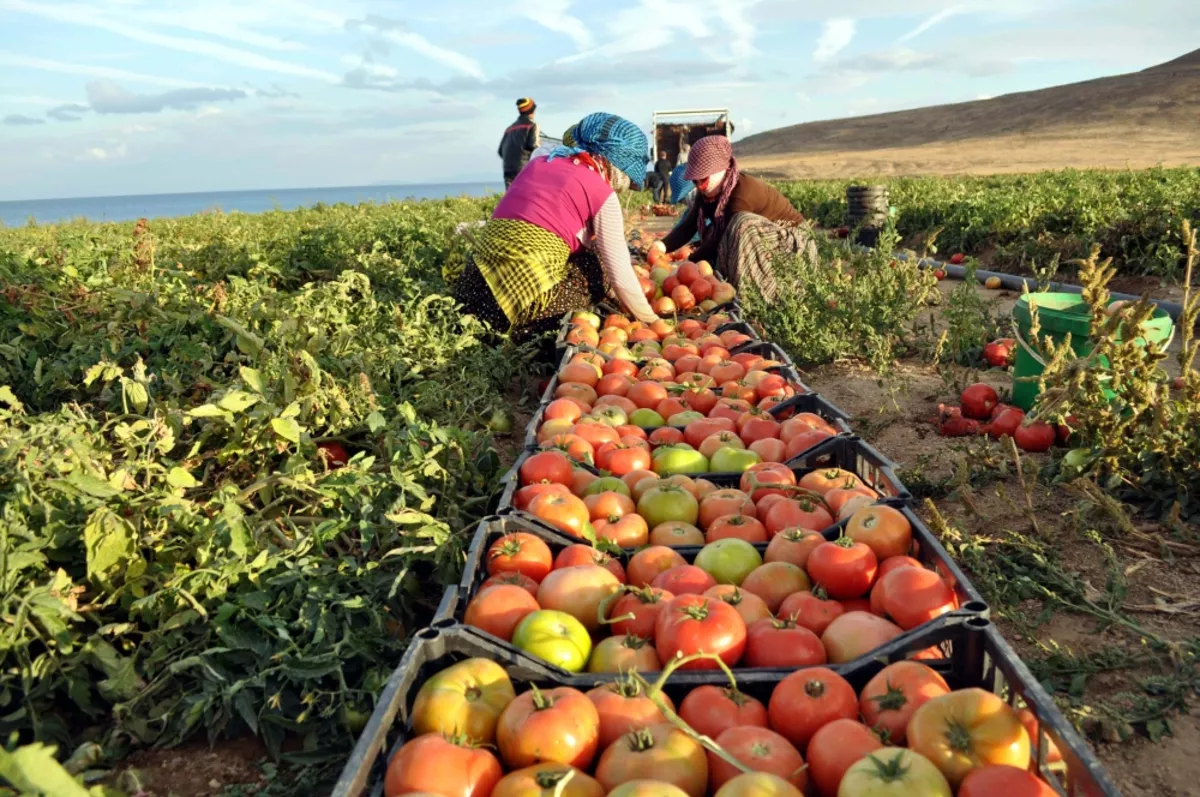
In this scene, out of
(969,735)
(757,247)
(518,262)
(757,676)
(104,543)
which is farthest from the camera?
(757,247)

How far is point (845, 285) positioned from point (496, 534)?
3.69 m

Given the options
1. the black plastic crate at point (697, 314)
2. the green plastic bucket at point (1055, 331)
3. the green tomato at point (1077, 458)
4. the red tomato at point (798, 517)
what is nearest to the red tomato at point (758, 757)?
the red tomato at point (798, 517)

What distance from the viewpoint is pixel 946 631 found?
5.66 feet

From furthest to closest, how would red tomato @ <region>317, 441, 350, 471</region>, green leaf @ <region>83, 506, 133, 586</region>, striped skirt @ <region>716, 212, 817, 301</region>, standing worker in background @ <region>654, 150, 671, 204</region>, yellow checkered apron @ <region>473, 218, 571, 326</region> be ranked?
1. standing worker in background @ <region>654, 150, 671, 204</region>
2. striped skirt @ <region>716, 212, 817, 301</region>
3. yellow checkered apron @ <region>473, 218, 571, 326</region>
4. red tomato @ <region>317, 441, 350, 471</region>
5. green leaf @ <region>83, 506, 133, 586</region>

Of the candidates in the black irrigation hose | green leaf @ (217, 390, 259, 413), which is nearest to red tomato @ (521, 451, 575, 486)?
green leaf @ (217, 390, 259, 413)

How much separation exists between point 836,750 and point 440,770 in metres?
0.70

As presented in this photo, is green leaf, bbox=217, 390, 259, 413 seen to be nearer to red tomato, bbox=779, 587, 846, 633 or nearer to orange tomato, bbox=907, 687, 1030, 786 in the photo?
red tomato, bbox=779, 587, 846, 633

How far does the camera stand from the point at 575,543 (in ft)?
7.88

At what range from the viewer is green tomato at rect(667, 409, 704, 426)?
11.4ft

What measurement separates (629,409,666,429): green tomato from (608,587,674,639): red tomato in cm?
154

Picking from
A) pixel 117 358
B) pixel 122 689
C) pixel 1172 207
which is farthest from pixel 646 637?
pixel 1172 207

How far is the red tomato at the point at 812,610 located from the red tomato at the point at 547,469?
96 cm

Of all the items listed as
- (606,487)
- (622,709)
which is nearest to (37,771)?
(622,709)

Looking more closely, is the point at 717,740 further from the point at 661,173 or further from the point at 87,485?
the point at 661,173
